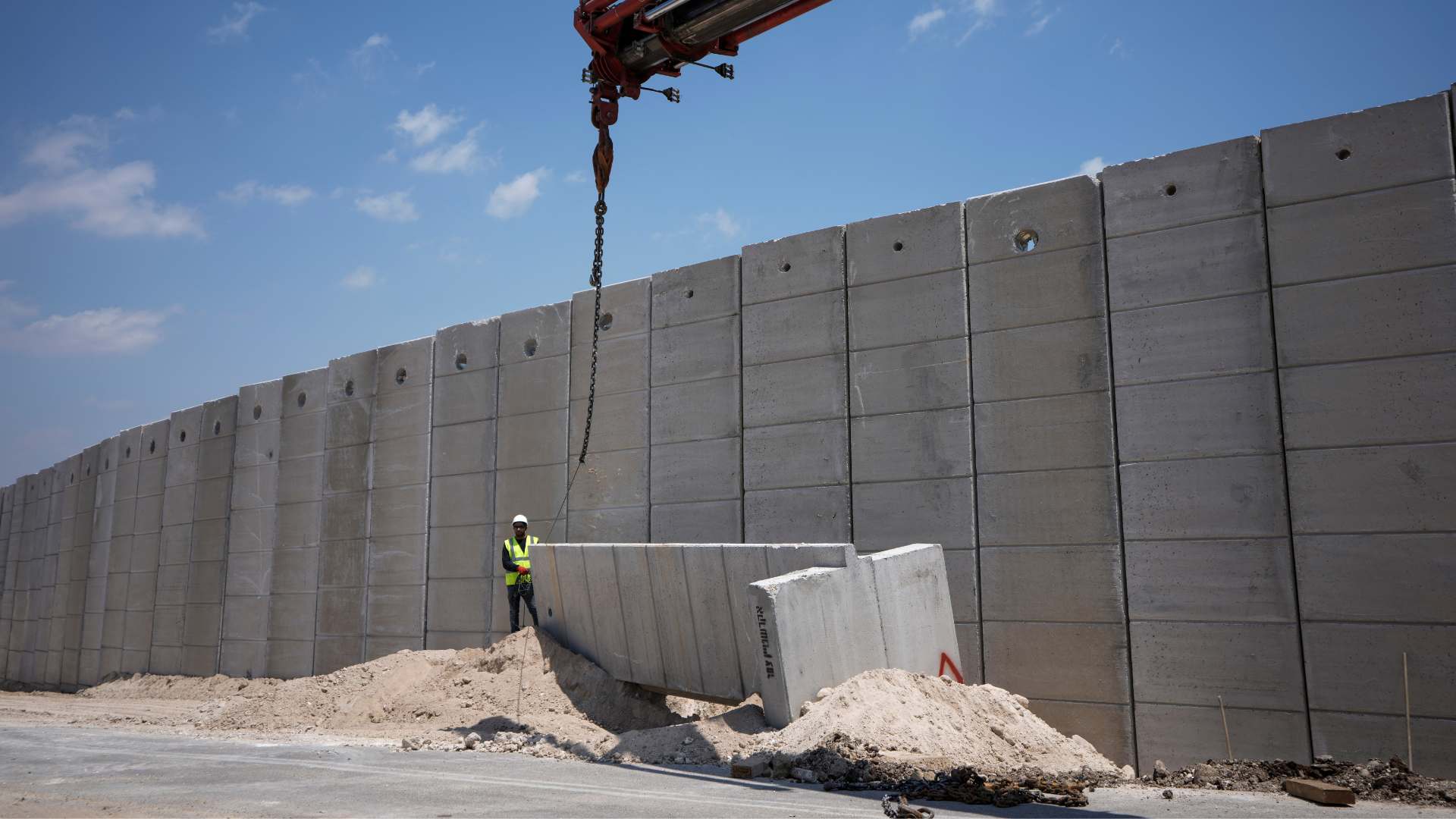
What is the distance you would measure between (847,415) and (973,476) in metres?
1.73

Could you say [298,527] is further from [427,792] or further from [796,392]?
[427,792]

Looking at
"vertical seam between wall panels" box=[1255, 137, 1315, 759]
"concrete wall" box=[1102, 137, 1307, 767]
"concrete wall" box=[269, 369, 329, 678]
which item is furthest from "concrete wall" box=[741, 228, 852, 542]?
"concrete wall" box=[269, 369, 329, 678]

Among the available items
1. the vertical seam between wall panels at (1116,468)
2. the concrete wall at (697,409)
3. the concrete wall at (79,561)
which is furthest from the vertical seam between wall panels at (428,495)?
the concrete wall at (79,561)

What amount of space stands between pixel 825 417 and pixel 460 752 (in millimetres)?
5413

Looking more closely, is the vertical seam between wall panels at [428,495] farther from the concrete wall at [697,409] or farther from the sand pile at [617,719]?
the concrete wall at [697,409]

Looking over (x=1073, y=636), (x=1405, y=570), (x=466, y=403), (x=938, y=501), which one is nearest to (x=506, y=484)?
(x=466, y=403)

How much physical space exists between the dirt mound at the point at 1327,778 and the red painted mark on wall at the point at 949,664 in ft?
7.45

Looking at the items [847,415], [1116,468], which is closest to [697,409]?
[847,415]

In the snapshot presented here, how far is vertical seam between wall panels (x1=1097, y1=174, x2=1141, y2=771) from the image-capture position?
990 cm

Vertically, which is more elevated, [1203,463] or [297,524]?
[1203,463]

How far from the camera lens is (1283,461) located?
939 centimetres

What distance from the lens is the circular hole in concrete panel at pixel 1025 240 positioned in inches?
435

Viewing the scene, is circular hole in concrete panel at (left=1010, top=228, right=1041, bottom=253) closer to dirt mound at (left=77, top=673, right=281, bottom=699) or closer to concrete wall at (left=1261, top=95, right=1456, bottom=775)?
concrete wall at (left=1261, top=95, right=1456, bottom=775)

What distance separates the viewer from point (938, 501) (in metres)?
11.3
